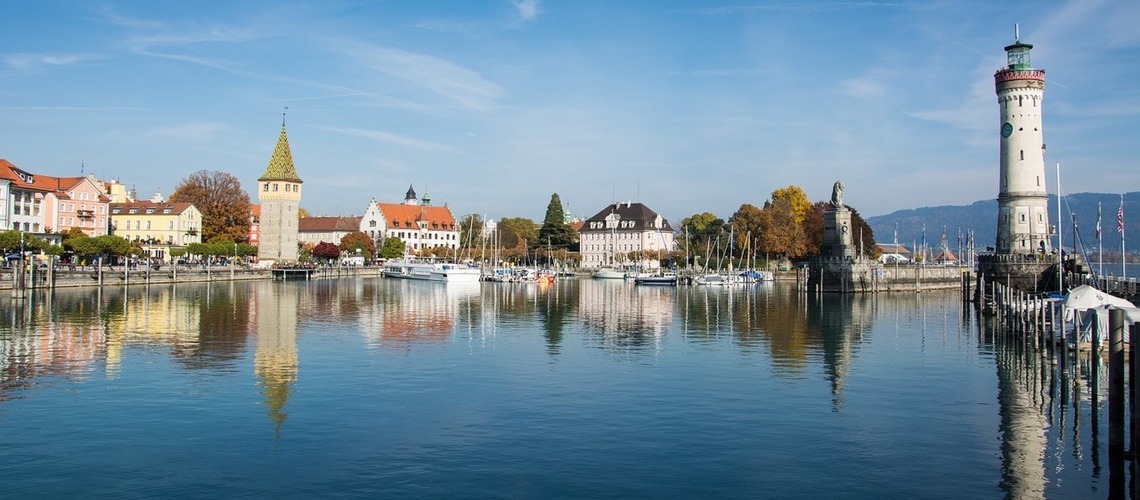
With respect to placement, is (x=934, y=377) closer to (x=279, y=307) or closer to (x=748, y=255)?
(x=279, y=307)

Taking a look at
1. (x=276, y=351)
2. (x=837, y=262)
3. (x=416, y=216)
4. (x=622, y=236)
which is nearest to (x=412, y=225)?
(x=416, y=216)

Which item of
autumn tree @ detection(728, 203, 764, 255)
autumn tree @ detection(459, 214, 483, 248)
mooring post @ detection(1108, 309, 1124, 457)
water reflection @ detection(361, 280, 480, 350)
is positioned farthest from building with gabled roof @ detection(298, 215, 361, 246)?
mooring post @ detection(1108, 309, 1124, 457)

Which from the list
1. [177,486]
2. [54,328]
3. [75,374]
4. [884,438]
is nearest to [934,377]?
[884,438]

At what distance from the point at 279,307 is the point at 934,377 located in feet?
125

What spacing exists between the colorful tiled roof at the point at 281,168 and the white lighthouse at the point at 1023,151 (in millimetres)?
85090

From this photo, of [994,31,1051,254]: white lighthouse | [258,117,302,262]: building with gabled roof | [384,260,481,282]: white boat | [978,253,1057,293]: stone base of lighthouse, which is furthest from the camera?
[258,117,302,262]: building with gabled roof

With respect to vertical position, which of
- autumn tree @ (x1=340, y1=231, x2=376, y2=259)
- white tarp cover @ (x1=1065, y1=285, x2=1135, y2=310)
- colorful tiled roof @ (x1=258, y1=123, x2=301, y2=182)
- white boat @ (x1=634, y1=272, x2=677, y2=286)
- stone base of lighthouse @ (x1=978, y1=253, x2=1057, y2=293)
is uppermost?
colorful tiled roof @ (x1=258, y1=123, x2=301, y2=182)

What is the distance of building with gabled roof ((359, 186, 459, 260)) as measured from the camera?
15712 cm

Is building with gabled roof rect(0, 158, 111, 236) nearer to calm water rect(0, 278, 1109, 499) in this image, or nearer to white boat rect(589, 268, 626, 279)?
calm water rect(0, 278, 1109, 499)

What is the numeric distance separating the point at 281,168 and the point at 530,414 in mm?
101611

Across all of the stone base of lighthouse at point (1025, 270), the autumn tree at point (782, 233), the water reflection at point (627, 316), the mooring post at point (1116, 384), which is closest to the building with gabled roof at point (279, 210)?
the water reflection at point (627, 316)

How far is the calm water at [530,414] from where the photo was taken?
14852 mm

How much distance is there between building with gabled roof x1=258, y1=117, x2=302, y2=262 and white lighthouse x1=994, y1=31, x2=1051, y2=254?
84.1m

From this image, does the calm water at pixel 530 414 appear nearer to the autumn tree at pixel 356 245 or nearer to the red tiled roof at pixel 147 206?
the red tiled roof at pixel 147 206
